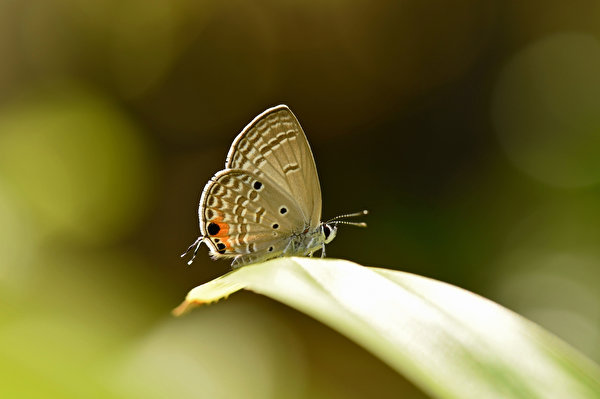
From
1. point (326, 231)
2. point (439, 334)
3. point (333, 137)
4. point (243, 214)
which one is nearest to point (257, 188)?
point (243, 214)

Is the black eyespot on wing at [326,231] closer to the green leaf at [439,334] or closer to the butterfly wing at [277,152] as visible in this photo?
the butterfly wing at [277,152]

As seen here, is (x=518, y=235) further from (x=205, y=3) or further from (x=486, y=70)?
(x=205, y=3)

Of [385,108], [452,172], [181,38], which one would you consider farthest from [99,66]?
[452,172]

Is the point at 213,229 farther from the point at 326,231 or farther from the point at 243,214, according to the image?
the point at 326,231

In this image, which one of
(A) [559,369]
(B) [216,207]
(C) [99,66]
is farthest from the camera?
(C) [99,66]

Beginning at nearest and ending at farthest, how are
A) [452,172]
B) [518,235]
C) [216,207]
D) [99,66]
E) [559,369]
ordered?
[559,369], [216,207], [518,235], [452,172], [99,66]

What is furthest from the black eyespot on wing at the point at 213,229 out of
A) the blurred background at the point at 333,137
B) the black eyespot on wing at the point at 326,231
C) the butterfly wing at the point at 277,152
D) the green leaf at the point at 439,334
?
the blurred background at the point at 333,137

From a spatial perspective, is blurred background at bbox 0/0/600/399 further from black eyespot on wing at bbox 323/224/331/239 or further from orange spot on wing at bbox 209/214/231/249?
orange spot on wing at bbox 209/214/231/249
